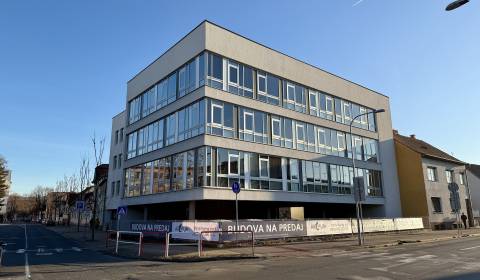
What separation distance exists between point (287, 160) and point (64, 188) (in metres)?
62.2

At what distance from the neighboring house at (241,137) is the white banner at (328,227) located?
3296 mm

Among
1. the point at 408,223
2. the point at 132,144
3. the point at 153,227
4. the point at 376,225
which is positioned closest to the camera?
the point at 153,227

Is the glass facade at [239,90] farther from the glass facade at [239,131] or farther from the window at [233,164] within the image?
the window at [233,164]

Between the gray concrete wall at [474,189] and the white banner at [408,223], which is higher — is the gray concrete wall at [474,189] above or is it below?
above

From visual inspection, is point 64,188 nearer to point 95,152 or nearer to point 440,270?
point 95,152

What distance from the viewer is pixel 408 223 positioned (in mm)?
33250

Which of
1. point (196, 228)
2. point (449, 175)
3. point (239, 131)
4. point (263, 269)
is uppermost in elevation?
point (239, 131)

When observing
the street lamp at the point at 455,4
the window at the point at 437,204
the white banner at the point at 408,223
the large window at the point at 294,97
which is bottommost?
the white banner at the point at 408,223

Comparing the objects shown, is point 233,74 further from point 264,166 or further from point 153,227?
point 153,227

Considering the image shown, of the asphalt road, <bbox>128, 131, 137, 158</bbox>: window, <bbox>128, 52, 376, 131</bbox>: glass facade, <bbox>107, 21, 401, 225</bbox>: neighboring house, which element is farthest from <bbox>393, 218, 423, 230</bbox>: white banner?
<bbox>128, 131, 137, 158</bbox>: window

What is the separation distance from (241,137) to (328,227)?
841cm

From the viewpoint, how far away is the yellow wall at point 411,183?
38.3m

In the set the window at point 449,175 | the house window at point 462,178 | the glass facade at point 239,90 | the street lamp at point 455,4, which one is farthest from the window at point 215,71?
the house window at point 462,178

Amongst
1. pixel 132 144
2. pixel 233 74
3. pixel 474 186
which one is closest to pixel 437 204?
pixel 474 186
